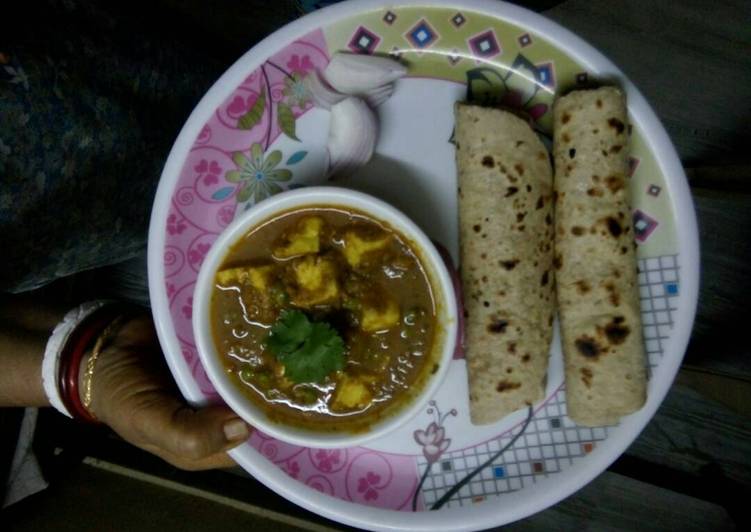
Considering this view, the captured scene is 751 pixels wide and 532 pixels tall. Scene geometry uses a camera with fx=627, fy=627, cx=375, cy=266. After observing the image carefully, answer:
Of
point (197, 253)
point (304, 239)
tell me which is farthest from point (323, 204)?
point (197, 253)

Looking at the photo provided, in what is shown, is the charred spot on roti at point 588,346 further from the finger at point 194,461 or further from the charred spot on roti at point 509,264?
the finger at point 194,461

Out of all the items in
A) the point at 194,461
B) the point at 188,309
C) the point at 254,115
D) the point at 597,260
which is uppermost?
the point at 254,115

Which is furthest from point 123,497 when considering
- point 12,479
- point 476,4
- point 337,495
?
point 476,4

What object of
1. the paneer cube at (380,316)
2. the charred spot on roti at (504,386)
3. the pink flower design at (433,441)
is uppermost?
the paneer cube at (380,316)

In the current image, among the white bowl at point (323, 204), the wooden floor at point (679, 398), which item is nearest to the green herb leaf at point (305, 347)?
the white bowl at point (323, 204)

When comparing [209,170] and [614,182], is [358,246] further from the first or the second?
[614,182]

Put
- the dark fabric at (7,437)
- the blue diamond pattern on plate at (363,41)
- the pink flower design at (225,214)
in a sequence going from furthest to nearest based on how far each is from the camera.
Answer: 1. the dark fabric at (7,437)
2. the pink flower design at (225,214)
3. the blue diamond pattern on plate at (363,41)

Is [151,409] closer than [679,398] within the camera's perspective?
Yes

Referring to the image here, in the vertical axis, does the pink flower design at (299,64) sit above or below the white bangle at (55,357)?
above
